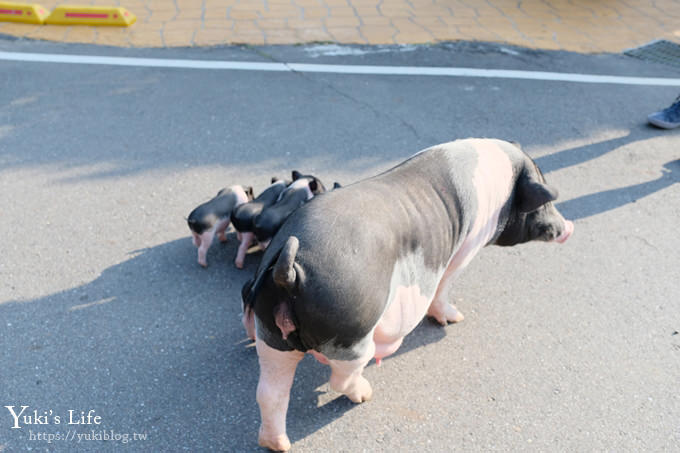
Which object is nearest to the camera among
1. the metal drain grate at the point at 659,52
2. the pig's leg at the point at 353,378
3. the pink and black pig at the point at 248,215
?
the pig's leg at the point at 353,378

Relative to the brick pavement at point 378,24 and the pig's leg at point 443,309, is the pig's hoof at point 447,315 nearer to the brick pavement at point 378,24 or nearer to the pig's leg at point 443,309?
the pig's leg at point 443,309

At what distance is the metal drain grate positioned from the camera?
21.1 ft

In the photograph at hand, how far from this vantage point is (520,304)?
3.42 meters

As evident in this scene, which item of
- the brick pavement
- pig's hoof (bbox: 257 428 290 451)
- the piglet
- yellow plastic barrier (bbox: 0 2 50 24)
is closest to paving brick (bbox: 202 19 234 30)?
the brick pavement

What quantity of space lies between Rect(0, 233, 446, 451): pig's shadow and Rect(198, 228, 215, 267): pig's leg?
0.06m

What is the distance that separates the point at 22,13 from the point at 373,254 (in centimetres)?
616

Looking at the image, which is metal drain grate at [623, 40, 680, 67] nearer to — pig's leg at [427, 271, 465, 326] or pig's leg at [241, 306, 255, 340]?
pig's leg at [427, 271, 465, 326]

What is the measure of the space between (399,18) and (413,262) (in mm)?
5505

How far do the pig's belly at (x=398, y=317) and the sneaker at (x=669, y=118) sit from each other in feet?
12.6

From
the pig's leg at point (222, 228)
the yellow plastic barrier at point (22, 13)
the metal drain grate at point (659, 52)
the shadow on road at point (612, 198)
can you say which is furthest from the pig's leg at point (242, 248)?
the metal drain grate at point (659, 52)

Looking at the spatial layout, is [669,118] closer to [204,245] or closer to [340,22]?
[340,22]

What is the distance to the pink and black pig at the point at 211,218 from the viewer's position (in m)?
3.40

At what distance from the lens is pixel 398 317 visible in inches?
93.0

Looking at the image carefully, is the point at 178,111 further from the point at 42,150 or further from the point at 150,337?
the point at 150,337
